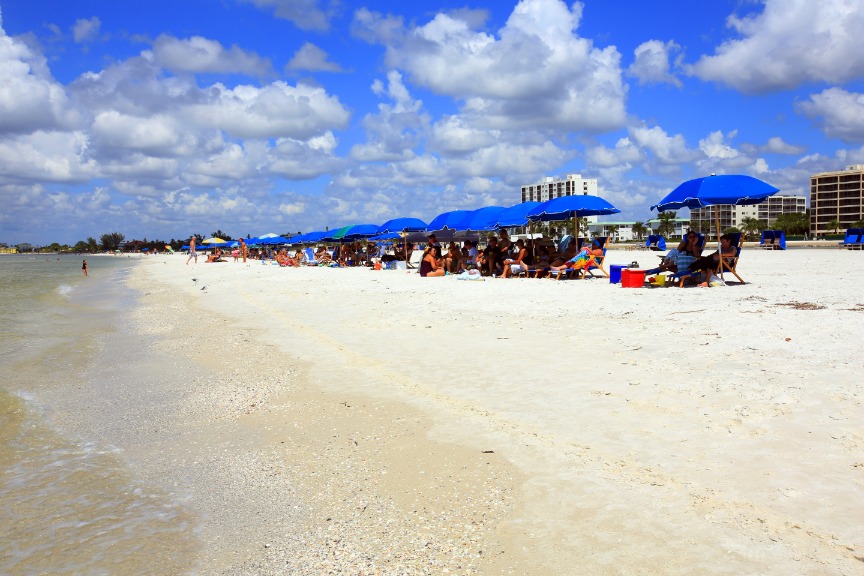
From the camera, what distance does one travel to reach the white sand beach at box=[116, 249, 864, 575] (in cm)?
260

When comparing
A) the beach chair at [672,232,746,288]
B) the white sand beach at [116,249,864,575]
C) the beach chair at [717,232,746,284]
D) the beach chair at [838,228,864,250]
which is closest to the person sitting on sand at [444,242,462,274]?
the beach chair at [672,232,746,288]

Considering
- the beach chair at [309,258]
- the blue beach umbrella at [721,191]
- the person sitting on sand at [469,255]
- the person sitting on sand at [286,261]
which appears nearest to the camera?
the blue beach umbrella at [721,191]

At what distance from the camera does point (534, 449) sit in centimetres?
370

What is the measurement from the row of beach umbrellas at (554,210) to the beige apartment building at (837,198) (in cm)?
11093

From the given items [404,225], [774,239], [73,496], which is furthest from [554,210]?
[774,239]

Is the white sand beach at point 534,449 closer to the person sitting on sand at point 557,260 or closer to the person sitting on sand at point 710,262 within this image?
the person sitting on sand at point 710,262

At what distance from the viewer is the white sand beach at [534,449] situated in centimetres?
260

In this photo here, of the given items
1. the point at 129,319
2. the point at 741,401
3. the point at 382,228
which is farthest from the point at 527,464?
the point at 382,228

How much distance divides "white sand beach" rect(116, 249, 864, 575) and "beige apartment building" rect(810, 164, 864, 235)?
12298cm

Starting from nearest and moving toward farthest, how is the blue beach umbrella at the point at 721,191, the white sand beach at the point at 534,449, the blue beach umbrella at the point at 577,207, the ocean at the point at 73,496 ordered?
the white sand beach at the point at 534,449, the ocean at the point at 73,496, the blue beach umbrella at the point at 721,191, the blue beach umbrella at the point at 577,207

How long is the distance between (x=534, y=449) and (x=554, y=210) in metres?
11.6

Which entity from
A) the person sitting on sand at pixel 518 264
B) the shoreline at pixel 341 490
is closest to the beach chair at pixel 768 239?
the person sitting on sand at pixel 518 264

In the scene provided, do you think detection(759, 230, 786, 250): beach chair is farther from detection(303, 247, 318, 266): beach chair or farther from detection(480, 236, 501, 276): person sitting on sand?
detection(303, 247, 318, 266): beach chair

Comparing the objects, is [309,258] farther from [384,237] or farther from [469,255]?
[469,255]
